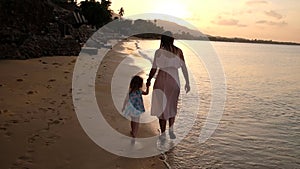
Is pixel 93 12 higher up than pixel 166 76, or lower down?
higher up

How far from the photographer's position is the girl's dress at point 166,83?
532 centimetres

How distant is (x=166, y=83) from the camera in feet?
17.7

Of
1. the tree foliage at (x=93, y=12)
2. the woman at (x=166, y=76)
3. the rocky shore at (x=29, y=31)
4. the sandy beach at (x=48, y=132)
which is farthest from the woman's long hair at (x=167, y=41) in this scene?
the tree foliage at (x=93, y=12)

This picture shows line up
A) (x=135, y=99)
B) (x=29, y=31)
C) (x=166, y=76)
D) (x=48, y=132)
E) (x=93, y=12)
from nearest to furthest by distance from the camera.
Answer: (x=48, y=132), (x=135, y=99), (x=166, y=76), (x=29, y=31), (x=93, y=12)

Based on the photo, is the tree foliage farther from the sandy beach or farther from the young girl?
the young girl

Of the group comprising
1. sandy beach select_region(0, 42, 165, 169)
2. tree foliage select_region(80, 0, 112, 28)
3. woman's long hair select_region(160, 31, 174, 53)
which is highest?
tree foliage select_region(80, 0, 112, 28)

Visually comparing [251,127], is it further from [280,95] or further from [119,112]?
[280,95]

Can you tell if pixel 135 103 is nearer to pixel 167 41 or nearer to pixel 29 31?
pixel 167 41

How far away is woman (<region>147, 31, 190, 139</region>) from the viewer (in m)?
5.32

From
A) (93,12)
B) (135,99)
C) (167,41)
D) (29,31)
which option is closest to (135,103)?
(135,99)

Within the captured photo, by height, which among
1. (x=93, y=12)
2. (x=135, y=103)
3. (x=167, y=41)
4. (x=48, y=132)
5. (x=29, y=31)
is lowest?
(x=48, y=132)

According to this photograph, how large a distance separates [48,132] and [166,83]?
6.75ft

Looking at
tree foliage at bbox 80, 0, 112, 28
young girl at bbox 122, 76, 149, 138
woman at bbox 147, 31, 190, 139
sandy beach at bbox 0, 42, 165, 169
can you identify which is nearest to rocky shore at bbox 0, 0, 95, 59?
sandy beach at bbox 0, 42, 165, 169

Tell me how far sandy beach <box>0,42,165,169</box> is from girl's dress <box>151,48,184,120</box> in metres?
0.80
